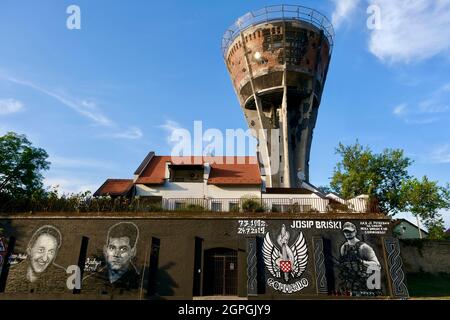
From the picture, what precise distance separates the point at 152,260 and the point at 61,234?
6.62m

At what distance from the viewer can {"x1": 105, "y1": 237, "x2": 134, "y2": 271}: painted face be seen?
19.8 m

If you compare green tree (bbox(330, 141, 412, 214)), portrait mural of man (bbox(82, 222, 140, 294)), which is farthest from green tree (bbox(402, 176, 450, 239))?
portrait mural of man (bbox(82, 222, 140, 294))

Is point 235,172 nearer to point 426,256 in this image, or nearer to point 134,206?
point 134,206

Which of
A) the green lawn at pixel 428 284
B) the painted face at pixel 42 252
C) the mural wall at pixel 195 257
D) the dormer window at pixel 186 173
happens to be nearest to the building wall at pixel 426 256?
the green lawn at pixel 428 284

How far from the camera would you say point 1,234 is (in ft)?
68.5

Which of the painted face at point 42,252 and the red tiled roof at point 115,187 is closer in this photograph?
the painted face at point 42,252

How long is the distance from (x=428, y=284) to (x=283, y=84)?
24921 millimetres

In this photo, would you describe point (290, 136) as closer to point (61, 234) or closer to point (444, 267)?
point (444, 267)

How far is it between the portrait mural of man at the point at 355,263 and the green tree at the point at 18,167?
24.6 meters

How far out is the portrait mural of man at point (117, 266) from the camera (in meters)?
19.2

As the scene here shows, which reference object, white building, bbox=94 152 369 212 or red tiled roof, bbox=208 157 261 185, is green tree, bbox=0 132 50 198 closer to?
white building, bbox=94 152 369 212

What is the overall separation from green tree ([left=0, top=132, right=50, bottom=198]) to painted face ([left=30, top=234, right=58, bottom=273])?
20.9ft

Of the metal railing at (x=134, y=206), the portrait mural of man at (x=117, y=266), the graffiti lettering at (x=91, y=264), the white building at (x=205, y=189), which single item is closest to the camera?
the portrait mural of man at (x=117, y=266)

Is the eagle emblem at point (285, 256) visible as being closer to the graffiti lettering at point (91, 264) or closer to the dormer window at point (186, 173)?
the dormer window at point (186, 173)
